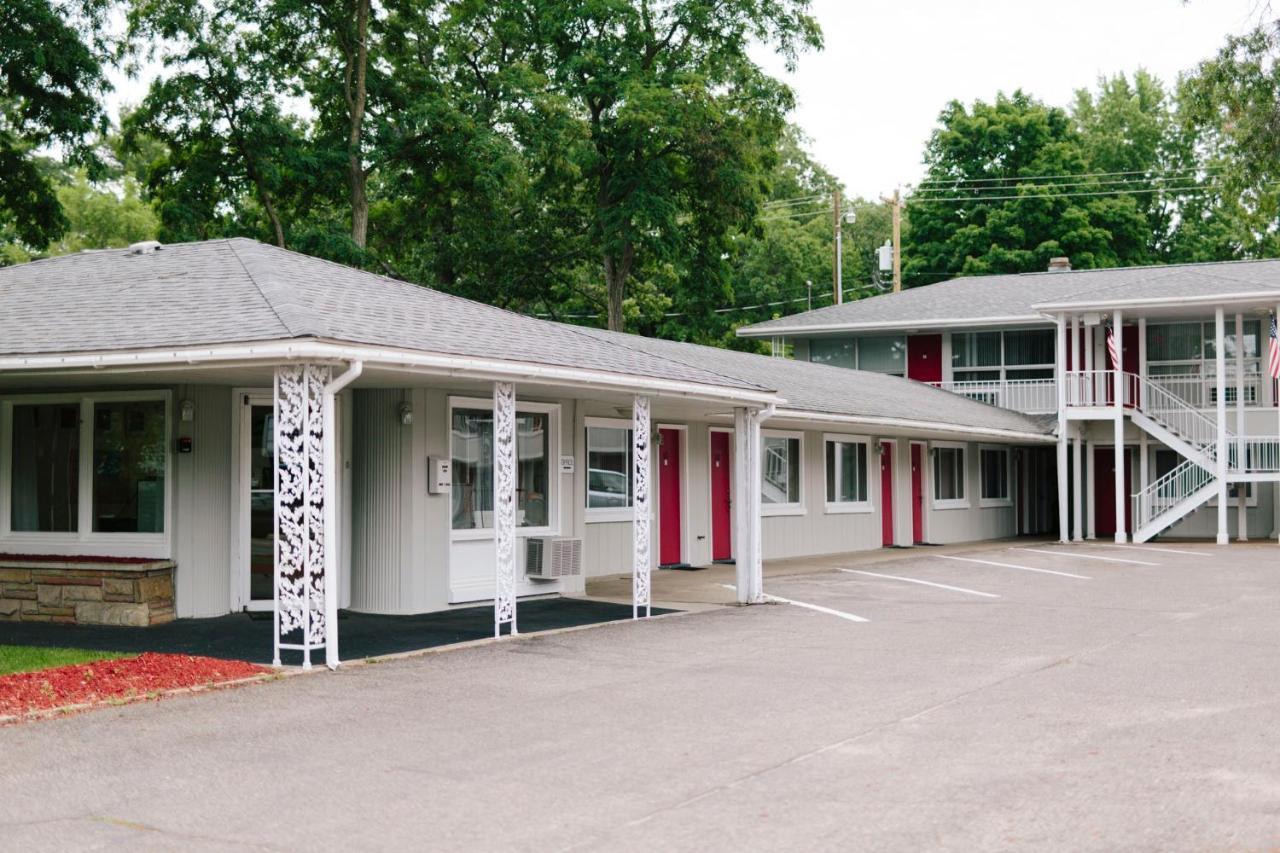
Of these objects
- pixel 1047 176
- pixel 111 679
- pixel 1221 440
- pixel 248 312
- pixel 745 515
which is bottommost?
pixel 111 679

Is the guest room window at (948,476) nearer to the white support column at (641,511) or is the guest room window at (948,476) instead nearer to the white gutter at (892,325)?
the white gutter at (892,325)

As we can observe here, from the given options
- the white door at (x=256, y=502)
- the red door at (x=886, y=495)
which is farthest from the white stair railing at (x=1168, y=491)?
the white door at (x=256, y=502)

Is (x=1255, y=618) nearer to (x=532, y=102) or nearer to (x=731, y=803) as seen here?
(x=731, y=803)

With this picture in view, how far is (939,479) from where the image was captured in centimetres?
2870

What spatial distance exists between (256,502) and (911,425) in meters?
13.3

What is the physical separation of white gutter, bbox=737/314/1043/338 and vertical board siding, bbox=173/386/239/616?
21.7 meters

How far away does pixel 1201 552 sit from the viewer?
80.3 feet

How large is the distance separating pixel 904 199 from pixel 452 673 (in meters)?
46.8

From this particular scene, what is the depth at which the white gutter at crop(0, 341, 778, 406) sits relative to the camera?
10.2 meters

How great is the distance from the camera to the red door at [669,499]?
20.5m

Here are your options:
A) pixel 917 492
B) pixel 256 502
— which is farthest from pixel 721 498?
pixel 256 502

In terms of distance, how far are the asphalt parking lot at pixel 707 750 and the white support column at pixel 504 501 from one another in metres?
0.41

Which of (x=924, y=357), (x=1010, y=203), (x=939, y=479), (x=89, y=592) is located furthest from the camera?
(x=1010, y=203)

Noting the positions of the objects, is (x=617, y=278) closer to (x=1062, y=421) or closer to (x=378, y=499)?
(x=1062, y=421)
